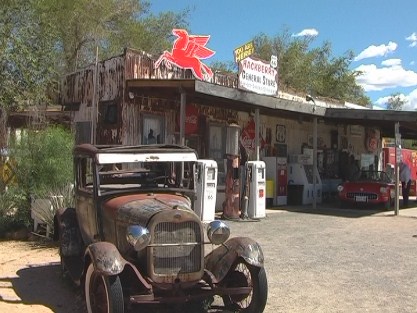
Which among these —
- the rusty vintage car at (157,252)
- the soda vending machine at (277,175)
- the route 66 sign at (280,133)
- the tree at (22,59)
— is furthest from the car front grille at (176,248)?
the route 66 sign at (280,133)

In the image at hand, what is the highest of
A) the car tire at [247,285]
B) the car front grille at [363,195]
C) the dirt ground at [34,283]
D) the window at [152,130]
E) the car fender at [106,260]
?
the window at [152,130]

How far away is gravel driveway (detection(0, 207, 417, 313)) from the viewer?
6699 mm

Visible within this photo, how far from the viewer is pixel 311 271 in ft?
27.5

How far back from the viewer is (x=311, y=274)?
819cm

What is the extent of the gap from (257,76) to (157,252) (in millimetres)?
10632

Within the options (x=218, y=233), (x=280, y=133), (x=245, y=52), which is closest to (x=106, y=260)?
(x=218, y=233)

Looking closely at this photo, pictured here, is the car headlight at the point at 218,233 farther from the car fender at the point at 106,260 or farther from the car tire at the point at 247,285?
the car fender at the point at 106,260

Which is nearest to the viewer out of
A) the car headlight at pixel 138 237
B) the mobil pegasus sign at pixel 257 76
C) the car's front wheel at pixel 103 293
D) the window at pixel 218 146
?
the car's front wheel at pixel 103 293

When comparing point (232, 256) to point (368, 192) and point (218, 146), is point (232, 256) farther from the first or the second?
point (368, 192)

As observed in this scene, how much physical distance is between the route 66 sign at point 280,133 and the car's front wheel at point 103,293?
1468cm

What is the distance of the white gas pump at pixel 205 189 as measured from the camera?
43.5ft

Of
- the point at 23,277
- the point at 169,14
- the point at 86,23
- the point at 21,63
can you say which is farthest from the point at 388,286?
the point at 169,14

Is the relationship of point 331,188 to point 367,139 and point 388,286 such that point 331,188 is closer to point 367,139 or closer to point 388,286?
point 367,139

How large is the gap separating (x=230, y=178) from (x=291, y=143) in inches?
285
